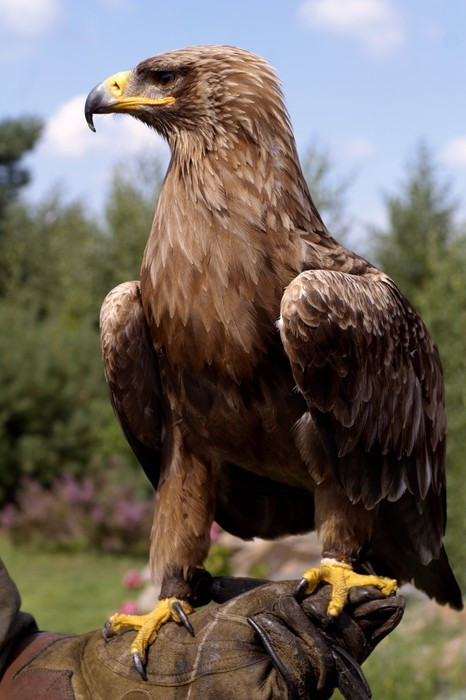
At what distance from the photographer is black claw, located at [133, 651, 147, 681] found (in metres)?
2.60

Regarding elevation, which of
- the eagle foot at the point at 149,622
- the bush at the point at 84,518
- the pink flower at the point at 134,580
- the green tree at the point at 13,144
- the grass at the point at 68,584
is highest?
the green tree at the point at 13,144

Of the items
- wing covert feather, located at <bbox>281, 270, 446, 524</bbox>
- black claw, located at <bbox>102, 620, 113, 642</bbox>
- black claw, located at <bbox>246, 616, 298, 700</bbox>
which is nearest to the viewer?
black claw, located at <bbox>246, 616, 298, 700</bbox>

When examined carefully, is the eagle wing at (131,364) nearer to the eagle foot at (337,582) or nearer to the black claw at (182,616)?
the black claw at (182,616)

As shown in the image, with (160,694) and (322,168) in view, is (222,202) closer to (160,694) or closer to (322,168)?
(160,694)

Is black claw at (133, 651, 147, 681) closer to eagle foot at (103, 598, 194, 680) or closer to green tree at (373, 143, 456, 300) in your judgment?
eagle foot at (103, 598, 194, 680)

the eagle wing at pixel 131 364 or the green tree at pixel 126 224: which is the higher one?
the green tree at pixel 126 224

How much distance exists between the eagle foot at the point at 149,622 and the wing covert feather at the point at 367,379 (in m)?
0.68

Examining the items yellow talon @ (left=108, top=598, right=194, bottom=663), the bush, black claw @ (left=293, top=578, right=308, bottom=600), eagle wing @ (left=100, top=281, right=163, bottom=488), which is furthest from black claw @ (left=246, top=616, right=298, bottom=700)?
the bush

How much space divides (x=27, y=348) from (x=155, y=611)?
12.3 metres

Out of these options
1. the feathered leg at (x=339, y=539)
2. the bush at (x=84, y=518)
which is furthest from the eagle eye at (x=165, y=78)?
the bush at (x=84, y=518)

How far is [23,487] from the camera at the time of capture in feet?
48.3

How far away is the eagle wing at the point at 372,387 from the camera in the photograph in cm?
268

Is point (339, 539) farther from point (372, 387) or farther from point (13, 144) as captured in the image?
point (13, 144)

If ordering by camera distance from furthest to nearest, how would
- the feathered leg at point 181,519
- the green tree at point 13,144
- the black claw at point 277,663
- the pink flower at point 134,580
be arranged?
the green tree at point 13,144 → the pink flower at point 134,580 → the feathered leg at point 181,519 → the black claw at point 277,663
